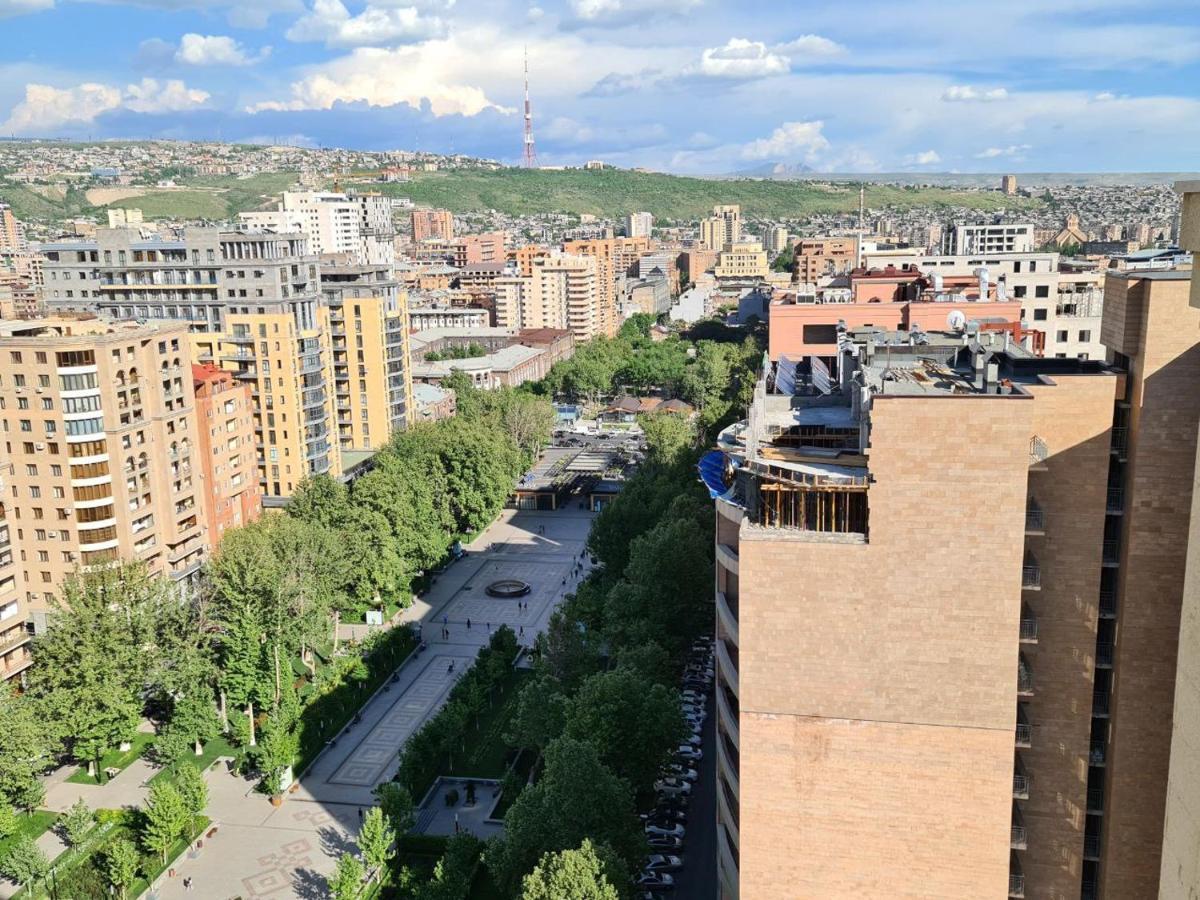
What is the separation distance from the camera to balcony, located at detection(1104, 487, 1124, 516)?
1922cm

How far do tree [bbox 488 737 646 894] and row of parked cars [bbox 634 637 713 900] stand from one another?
11.0 feet

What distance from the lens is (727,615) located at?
82.2 feet

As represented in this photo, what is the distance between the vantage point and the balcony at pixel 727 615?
24281 mm

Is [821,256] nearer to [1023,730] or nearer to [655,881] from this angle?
[655,881]

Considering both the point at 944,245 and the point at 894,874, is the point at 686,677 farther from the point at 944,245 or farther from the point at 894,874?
the point at 944,245

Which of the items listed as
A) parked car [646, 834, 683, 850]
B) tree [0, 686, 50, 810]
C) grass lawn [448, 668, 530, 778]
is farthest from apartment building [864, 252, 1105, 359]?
tree [0, 686, 50, 810]

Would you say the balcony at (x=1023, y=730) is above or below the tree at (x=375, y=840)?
above

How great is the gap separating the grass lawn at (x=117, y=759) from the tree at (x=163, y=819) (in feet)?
25.1

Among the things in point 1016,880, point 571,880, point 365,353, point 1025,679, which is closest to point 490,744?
point 571,880

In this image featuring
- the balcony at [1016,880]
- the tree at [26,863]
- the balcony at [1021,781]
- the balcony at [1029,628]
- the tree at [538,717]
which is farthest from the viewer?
the tree at [538,717]

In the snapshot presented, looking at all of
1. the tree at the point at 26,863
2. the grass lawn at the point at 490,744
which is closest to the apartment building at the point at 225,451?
the grass lawn at the point at 490,744

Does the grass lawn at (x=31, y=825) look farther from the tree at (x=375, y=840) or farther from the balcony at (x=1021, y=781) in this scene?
the balcony at (x=1021, y=781)

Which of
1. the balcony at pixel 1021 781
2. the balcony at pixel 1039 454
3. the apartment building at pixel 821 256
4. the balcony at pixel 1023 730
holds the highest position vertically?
the apartment building at pixel 821 256

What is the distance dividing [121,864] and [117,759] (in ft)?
36.7
